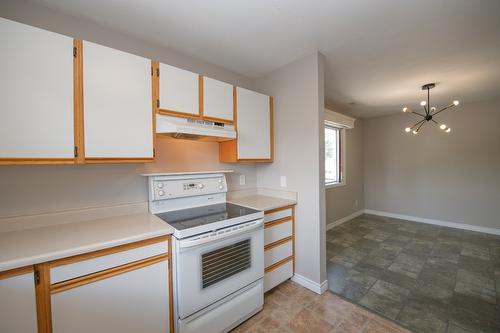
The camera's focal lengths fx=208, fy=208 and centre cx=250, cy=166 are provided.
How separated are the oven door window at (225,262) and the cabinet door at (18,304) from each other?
2.94ft

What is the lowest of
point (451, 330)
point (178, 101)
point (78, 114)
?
point (451, 330)

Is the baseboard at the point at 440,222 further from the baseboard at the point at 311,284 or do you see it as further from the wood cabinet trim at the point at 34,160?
the wood cabinet trim at the point at 34,160

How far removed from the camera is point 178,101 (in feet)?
6.05

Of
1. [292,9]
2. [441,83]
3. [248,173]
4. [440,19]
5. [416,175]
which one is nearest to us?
[292,9]

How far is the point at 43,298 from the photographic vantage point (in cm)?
108

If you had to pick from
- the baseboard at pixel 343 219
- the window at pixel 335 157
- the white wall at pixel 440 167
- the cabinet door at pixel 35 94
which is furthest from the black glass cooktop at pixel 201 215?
the white wall at pixel 440 167

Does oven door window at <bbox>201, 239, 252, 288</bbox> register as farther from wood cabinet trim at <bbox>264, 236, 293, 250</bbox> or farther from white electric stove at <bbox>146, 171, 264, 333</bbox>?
wood cabinet trim at <bbox>264, 236, 293, 250</bbox>

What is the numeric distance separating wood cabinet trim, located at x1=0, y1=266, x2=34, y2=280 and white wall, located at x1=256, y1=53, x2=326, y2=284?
214cm

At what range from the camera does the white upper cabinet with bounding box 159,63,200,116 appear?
1.77m

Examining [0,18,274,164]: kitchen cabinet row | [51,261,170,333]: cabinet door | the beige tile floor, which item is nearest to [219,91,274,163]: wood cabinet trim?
[0,18,274,164]: kitchen cabinet row

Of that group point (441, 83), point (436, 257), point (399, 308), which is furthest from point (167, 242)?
point (441, 83)

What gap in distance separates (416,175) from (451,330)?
3.85m

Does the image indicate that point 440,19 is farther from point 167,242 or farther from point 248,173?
point 167,242

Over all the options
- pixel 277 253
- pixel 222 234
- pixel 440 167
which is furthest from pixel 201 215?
pixel 440 167
